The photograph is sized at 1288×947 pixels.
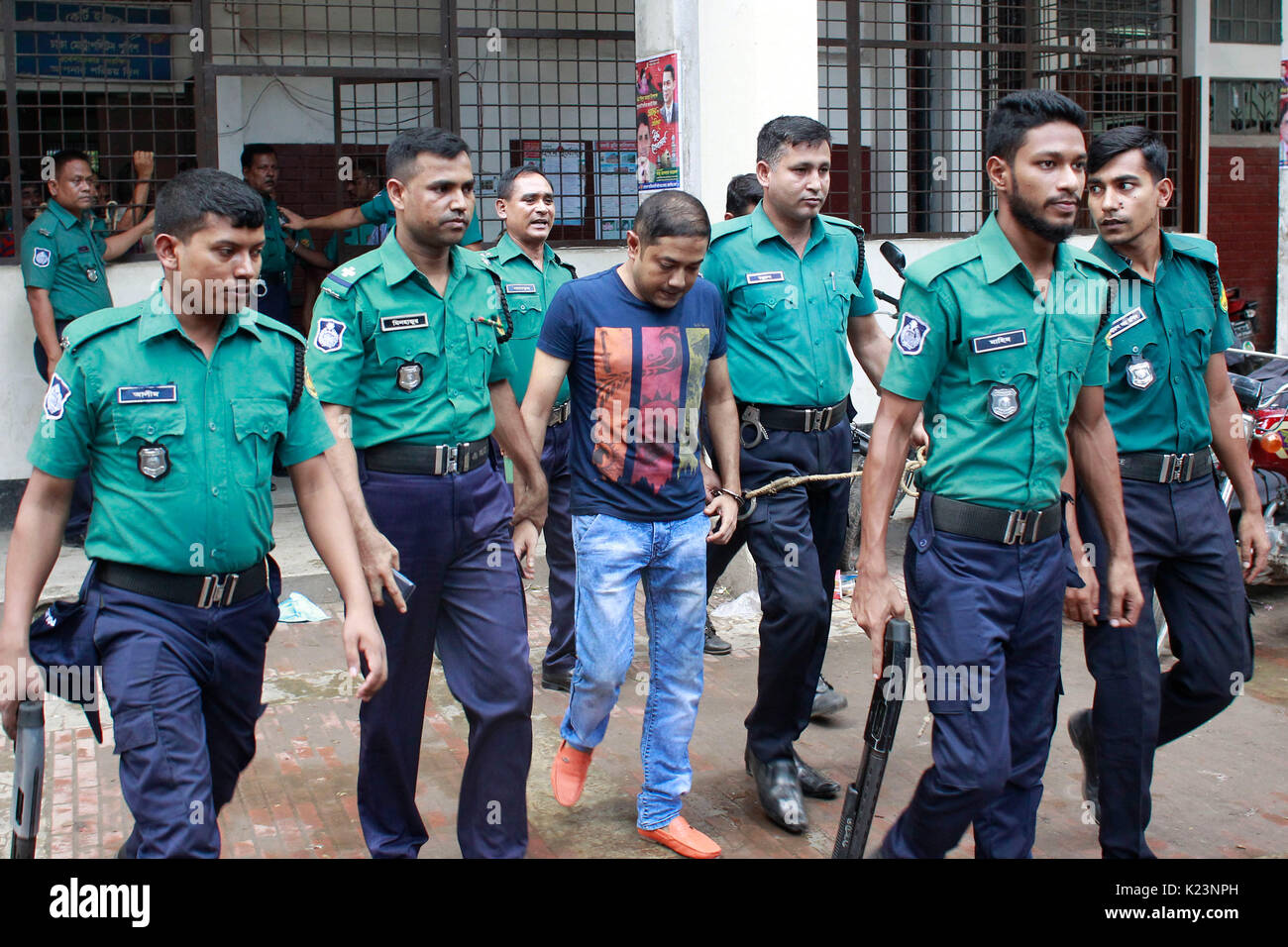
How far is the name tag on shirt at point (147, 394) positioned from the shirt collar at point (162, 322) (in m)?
0.11

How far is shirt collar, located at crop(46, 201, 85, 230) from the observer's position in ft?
27.3

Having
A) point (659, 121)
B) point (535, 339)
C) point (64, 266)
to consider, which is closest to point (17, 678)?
point (535, 339)

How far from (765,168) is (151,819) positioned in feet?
10.3

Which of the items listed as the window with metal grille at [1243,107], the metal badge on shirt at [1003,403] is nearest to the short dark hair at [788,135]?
the metal badge on shirt at [1003,403]

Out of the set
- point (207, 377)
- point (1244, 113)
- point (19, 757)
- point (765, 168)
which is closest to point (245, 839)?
point (19, 757)

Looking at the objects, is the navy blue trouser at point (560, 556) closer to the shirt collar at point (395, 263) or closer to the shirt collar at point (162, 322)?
the shirt collar at point (395, 263)

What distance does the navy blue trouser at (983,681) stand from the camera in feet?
11.0

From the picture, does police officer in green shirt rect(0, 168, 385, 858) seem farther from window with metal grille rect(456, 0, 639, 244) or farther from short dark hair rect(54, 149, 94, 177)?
window with metal grille rect(456, 0, 639, 244)

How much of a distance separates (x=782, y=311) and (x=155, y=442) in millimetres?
2367

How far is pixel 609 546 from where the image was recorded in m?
4.23

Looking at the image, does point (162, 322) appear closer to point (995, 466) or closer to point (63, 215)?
point (995, 466)

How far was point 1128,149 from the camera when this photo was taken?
411 cm

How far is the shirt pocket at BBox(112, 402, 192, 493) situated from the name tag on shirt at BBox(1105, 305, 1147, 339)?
2606 mm
